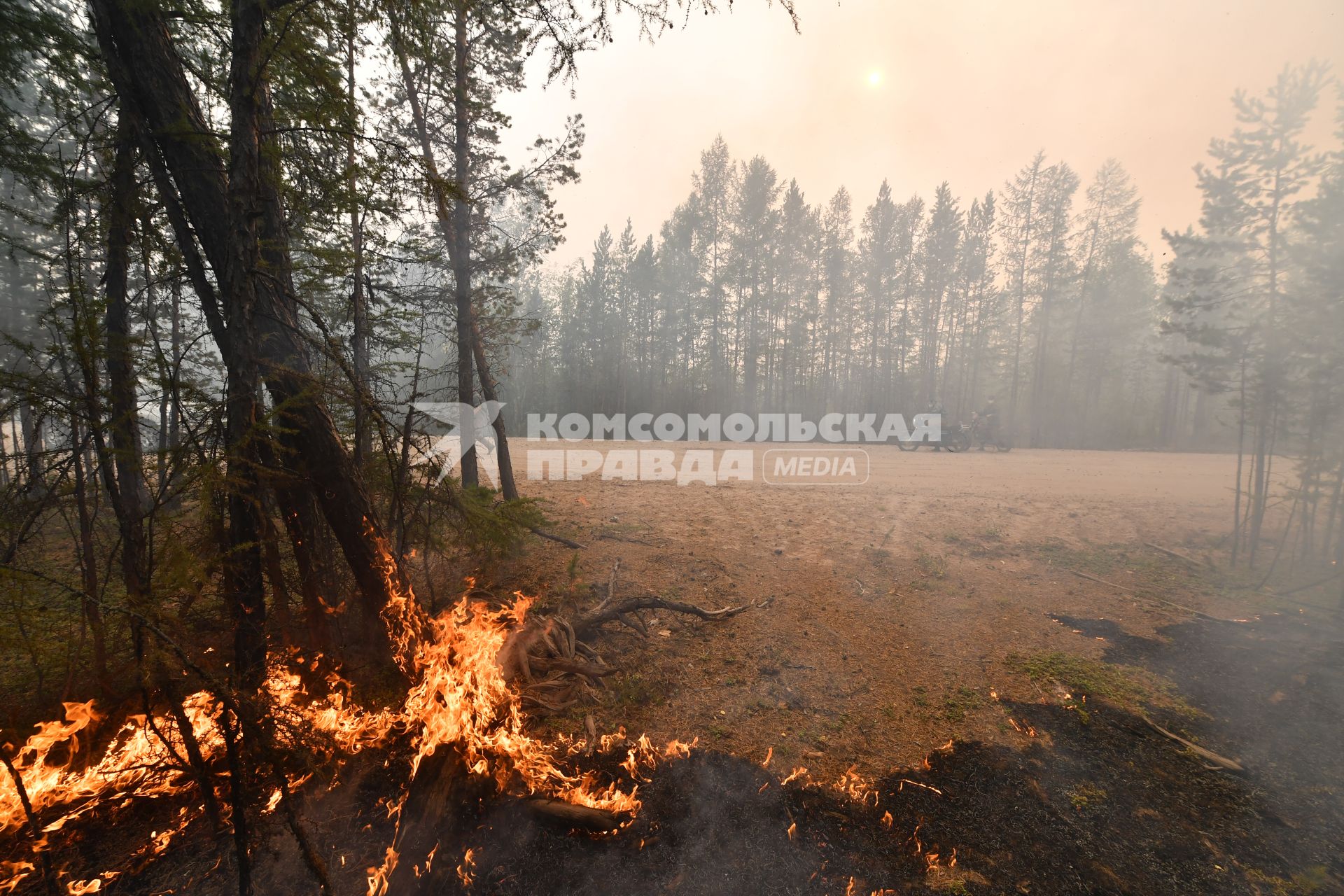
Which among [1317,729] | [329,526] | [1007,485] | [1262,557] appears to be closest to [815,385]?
[1007,485]

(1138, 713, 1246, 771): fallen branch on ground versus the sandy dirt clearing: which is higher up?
the sandy dirt clearing

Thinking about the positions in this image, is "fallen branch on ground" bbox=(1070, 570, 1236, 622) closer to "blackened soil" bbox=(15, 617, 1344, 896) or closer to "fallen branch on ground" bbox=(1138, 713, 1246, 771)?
"blackened soil" bbox=(15, 617, 1344, 896)

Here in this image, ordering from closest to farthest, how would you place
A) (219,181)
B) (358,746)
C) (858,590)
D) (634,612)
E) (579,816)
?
(579,816), (219,181), (358,746), (634,612), (858,590)

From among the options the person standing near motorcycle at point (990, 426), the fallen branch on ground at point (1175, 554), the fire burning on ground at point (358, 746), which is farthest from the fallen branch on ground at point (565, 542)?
the person standing near motorcycle at point (990, 426)

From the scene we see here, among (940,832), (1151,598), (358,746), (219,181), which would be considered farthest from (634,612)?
(1151,598)

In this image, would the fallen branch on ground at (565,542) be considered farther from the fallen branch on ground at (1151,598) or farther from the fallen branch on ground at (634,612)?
the fallen branch on ground at (1151,598)

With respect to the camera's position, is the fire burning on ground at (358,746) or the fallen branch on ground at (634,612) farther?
the fallen branch on ground at (634,612)

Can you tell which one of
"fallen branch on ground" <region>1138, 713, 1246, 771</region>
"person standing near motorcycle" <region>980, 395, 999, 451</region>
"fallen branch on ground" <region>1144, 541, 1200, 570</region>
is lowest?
"fallen branch on ground" <region>1138, 713, 1246, 771</region>

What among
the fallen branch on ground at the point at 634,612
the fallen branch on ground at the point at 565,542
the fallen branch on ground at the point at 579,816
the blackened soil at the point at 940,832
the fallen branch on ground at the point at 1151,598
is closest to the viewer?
the blackened soil at the point at 940,832

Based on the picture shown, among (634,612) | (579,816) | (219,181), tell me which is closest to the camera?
(579,816)

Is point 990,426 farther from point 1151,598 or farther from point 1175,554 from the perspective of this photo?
point 1151,598

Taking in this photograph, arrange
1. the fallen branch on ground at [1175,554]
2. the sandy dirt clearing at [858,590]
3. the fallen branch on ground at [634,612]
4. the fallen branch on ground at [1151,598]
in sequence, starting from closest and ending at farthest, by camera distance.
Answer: the sandy dirt clearing at [858,590], the fallen branch on ground at [634,612], the fallen branch on ground at [1151,598], the fallen branch on ground at [1175,554]

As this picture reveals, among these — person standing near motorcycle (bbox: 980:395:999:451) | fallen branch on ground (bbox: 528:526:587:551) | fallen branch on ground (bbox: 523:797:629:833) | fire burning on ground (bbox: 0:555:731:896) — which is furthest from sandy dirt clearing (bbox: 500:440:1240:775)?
person standing near motorcycle (bbox: 980:395:999:451)

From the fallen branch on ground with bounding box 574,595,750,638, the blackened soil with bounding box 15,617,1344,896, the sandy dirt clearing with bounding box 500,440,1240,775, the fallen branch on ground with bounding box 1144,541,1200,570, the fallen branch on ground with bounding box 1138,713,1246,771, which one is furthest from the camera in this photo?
the fallen branch on ground with bounding box 1144,541,1200,570
